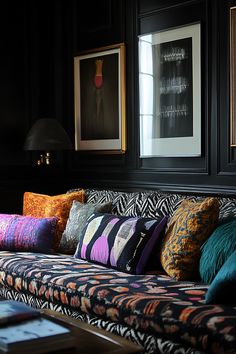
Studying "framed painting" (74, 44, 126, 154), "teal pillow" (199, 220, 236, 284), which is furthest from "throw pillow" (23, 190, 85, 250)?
"teal pillow" (199, 220, 236, 284)

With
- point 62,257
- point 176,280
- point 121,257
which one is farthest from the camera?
point 62,257

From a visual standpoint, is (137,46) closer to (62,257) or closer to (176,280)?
(62,257)

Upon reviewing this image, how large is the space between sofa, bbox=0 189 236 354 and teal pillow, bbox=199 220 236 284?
11 mm

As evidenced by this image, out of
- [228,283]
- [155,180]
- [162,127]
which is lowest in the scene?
[228,283]

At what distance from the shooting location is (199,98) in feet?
11.5

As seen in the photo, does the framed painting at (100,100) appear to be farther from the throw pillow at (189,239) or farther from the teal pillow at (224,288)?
the teal pillow at (224,288)

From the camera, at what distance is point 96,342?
5.96 ft

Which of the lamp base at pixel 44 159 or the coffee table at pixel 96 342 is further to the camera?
the lamp base at pixel 44 159

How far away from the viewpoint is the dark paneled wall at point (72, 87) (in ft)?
11.2

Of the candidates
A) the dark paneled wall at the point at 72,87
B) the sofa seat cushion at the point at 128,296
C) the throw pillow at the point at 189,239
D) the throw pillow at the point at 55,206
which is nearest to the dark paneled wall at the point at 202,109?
the dark paneled wall at the point at 72,87

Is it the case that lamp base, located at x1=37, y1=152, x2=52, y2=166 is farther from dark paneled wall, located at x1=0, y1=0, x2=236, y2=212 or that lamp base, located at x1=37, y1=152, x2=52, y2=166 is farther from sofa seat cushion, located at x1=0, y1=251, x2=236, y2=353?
sofa seat cushion, located at x1=0, y1=251, x2=236, y2=353

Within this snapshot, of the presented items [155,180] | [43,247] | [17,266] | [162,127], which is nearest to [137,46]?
[162,127]

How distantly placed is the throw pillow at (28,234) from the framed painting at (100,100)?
2.73ft

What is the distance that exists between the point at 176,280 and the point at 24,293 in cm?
78
